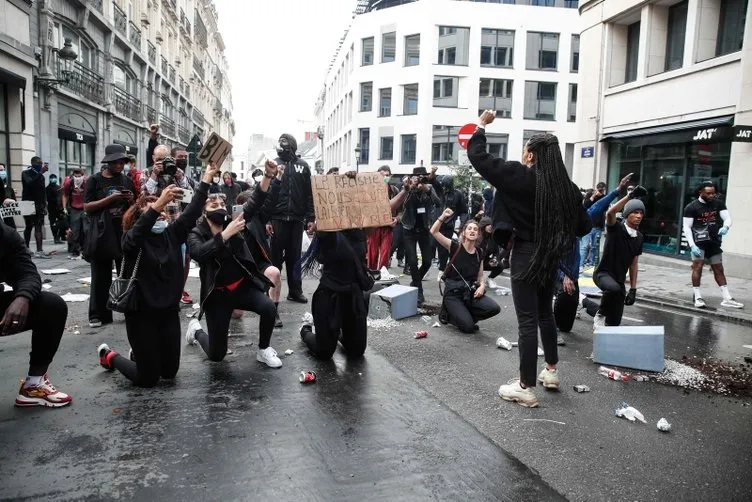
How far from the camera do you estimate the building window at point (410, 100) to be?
41475 millimetres

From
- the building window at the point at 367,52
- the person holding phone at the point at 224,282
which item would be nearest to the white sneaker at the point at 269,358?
the person holding phone at the point at 224,282

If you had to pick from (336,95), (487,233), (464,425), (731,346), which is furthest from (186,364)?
(336,95)

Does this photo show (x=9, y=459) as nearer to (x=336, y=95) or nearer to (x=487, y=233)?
(x=487, y=233)

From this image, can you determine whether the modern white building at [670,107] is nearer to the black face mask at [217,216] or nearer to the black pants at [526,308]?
the black pants at [526,308]

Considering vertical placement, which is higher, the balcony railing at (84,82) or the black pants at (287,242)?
the balcony railing at (84,82)

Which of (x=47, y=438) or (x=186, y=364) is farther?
(x=186, y=364)

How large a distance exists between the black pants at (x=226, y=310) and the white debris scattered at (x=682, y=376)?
11.8ft

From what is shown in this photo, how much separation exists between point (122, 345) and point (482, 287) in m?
4.04

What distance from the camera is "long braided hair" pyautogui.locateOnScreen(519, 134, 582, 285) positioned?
13.7 ft

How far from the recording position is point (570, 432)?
12.6ft

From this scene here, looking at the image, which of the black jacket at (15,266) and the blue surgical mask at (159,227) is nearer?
the black jacket at (15,266)

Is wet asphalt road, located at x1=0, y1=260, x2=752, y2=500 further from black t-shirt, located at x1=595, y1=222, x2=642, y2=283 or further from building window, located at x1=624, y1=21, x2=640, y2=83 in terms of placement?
building window, located at x1=624, y1=21, x2=640, y2=83

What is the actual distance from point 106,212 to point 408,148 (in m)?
36.6

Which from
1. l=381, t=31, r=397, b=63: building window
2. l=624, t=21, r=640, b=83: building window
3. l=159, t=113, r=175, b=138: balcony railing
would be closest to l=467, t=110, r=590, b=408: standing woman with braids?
l=624, t=21, r=640, b=83: building window
